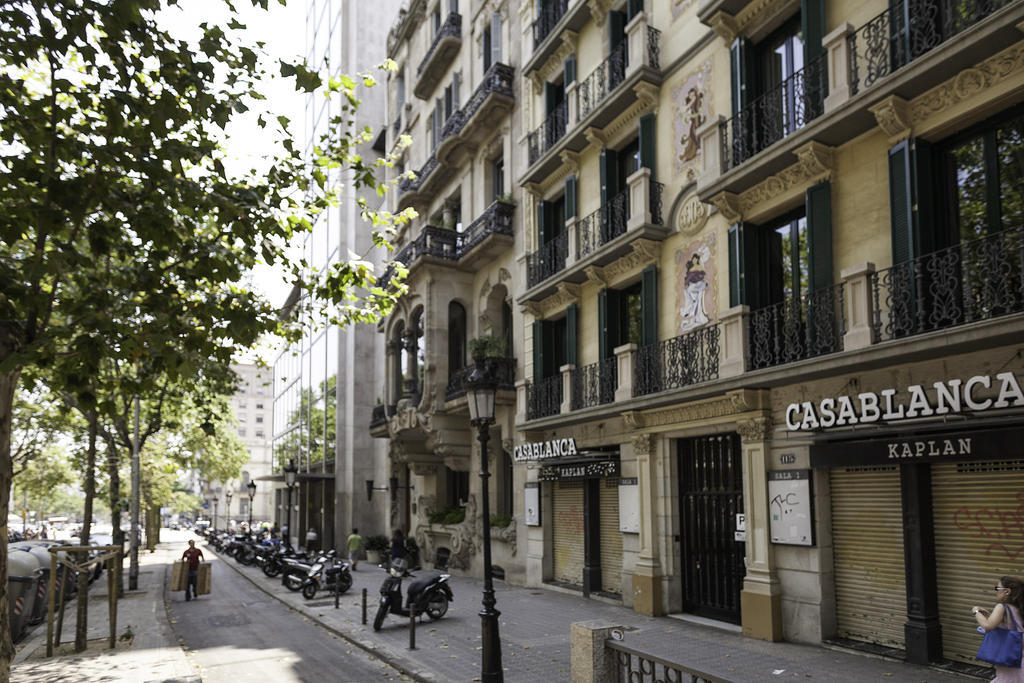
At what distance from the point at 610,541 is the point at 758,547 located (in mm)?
5499

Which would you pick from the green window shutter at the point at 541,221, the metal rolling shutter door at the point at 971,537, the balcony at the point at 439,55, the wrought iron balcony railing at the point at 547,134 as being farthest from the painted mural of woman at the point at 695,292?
the balcony at the point at 439,55

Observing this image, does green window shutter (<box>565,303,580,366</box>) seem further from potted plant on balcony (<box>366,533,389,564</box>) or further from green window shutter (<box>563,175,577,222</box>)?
potted plant on balcony (<box>366,533,389,564</box>)

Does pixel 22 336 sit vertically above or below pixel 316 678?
above

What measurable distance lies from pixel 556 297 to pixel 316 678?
1114 cm

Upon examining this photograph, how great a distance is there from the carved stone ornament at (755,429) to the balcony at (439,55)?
61.8ft

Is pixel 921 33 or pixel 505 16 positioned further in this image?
pixel 505 16

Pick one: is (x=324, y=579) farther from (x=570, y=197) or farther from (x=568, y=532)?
(x=570, y=197)

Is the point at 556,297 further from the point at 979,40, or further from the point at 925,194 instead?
the point at 979,40

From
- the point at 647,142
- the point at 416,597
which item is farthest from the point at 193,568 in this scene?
the point at 647,142

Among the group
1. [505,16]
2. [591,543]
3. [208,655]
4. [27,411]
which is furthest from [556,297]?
[27,411]

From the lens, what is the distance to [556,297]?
1981 centimetres

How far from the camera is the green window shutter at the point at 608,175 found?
17812mm

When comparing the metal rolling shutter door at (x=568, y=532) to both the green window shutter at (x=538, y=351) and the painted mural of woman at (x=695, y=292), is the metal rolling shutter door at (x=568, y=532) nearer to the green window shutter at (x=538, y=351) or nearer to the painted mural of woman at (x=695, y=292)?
the green window shutter at (x=538, y=351)

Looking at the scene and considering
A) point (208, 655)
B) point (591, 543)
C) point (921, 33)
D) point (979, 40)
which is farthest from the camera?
point (591, 543)
